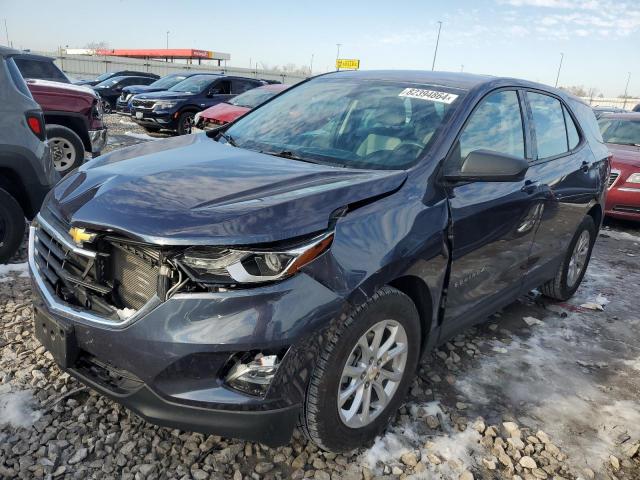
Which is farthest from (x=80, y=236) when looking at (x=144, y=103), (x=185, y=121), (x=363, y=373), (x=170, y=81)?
(x=170, y=81)

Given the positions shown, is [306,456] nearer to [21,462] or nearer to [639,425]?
[21,462]

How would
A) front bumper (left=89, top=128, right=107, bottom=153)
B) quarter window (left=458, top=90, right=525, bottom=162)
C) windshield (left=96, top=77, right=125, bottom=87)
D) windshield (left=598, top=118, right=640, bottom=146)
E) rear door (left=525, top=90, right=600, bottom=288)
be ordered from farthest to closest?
1. windshield (left=96, top=77, right=125, bottom=87)
2. windshield (left=598, top=118, right=640, bottom=146)
3. front bumper (left=89, top=128, right=107, bottom=153)
4. rear door (left=525, top=90, right=600, bottom=288)
5. quarter window (left=458, top=90, right=525, bottom=162)

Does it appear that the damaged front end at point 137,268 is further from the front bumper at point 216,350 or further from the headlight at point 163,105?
the headlight at point 163,105

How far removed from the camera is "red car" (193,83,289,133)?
994 cm

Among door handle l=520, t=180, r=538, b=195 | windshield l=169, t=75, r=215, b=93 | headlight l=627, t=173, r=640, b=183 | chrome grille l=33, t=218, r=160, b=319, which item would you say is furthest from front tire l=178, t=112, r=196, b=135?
chrome grille l=33, t=218, r=160, b=319

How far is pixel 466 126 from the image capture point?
2.74m

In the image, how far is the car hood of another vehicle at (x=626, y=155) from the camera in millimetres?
7250

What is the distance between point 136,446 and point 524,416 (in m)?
2.01

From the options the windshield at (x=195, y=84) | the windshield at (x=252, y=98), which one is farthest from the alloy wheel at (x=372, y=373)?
the windshield at (x=195, y=84)

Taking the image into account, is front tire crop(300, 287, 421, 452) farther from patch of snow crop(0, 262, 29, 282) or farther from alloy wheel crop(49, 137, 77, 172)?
alloy wheel crop(49, 137, 77, 172)

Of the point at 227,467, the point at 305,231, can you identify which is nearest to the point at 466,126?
the point at 305,231

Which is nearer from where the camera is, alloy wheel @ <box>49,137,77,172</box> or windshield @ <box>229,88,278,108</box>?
alloy wheel @ <box>49,137,77,172</box>

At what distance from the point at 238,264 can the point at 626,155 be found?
24.7ft

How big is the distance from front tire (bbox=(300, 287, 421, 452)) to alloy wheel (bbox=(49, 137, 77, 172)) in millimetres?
6437
